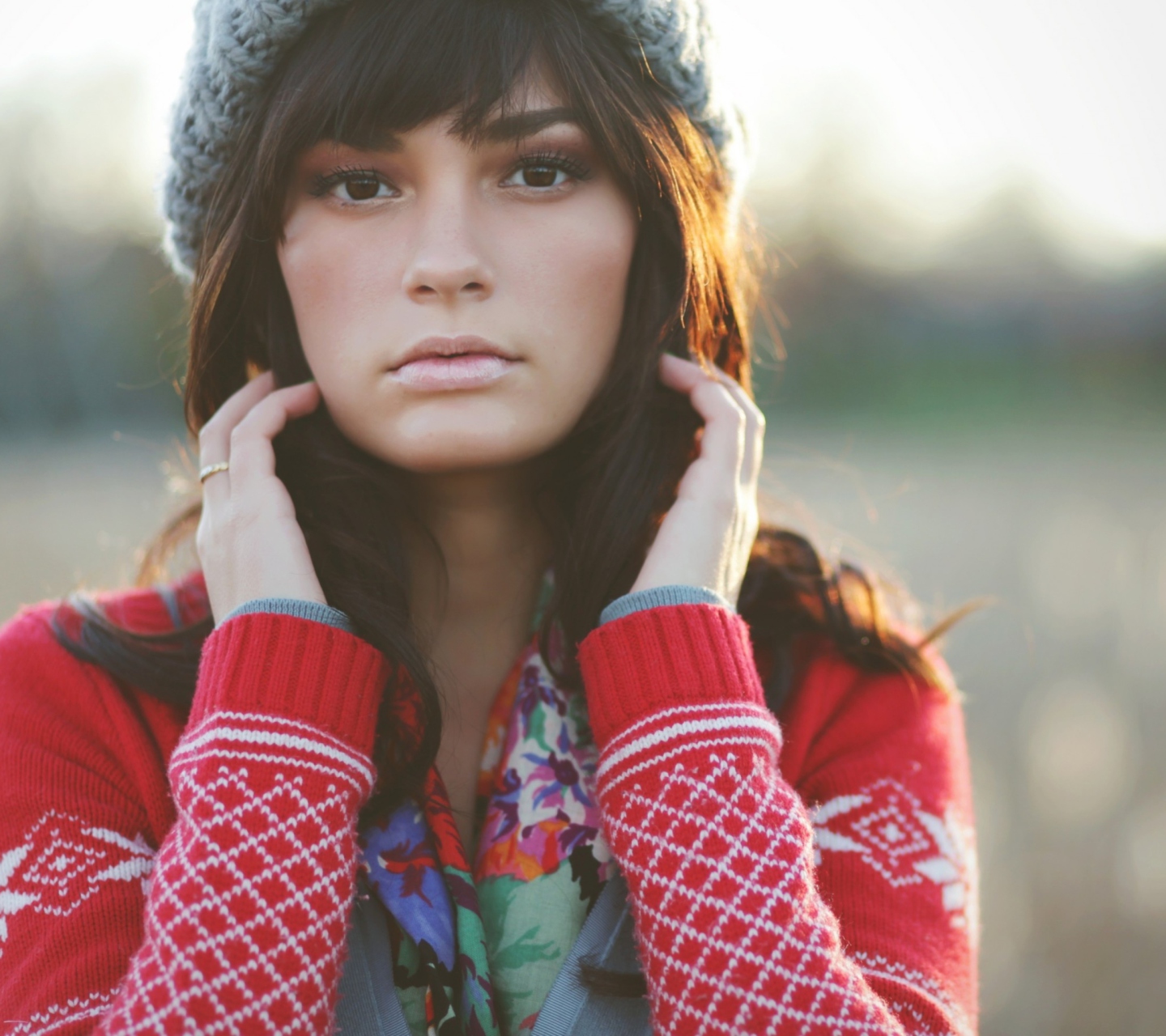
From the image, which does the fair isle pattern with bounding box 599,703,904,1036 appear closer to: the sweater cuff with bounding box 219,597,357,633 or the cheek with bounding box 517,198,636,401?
the sweater cuff with bounding box 219,597,357,633

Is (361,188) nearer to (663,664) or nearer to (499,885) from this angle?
(663,664)

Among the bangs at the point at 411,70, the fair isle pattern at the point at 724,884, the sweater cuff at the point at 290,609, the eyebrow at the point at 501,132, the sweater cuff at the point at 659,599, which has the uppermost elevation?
the bangs at the point at 411,70

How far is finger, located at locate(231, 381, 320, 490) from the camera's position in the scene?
164 cm

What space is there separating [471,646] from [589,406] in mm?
522

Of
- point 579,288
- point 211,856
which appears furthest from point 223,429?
point 211,856

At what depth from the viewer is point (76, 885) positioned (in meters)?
1.33

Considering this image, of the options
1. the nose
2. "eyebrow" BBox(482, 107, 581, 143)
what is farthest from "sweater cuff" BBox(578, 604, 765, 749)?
"eyebrow" BBox(482, 107, 581, 143)

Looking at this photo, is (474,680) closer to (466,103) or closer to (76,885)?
(76,885)

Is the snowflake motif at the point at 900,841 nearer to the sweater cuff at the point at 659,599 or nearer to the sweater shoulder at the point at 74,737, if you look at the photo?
the sweater cuff at the point at 659,599

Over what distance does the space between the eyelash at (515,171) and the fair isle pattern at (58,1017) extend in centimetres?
125

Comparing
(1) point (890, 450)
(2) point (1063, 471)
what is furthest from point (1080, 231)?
(2) point (1063, 471)

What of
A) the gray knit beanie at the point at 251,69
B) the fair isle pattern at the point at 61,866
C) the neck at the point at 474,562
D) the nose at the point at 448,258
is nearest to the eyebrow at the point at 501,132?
the nose at the point at 448,258

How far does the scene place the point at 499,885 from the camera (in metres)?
1.52

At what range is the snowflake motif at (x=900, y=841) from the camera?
1531 mm
